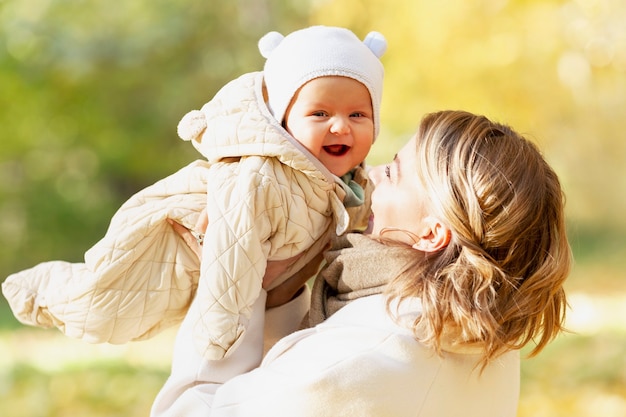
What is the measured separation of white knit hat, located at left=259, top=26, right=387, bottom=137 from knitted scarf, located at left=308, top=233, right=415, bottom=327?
300mm

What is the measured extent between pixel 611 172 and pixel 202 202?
5.78m

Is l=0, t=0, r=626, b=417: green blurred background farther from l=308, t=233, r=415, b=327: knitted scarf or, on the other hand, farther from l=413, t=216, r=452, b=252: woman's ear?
l=413, t=216, r=452, b=252: woman's ear

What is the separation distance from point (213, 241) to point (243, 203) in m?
0.09

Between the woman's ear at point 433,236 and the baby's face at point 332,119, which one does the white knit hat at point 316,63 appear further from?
the woman's ear at point 433,236

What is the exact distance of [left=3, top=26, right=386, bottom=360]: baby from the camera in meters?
1.70

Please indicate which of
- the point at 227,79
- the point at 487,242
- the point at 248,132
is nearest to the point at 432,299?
the point at 487,242

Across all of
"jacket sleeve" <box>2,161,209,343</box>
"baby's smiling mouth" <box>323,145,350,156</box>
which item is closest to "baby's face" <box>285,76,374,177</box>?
"baby's smiling mouth" <box>323,145,350,156</box>

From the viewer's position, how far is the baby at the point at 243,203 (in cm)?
170

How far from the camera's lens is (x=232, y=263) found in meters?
1.69

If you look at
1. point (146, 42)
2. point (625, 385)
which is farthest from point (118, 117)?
point (625, 385)

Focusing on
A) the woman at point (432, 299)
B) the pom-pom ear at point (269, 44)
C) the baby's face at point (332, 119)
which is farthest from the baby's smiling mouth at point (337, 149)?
the pom-pom ear at point (269, 44)

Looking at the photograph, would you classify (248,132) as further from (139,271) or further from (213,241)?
(139,271)

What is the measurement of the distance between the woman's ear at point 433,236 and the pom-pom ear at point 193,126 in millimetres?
522

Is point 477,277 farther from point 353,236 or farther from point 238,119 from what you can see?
point 238,119
